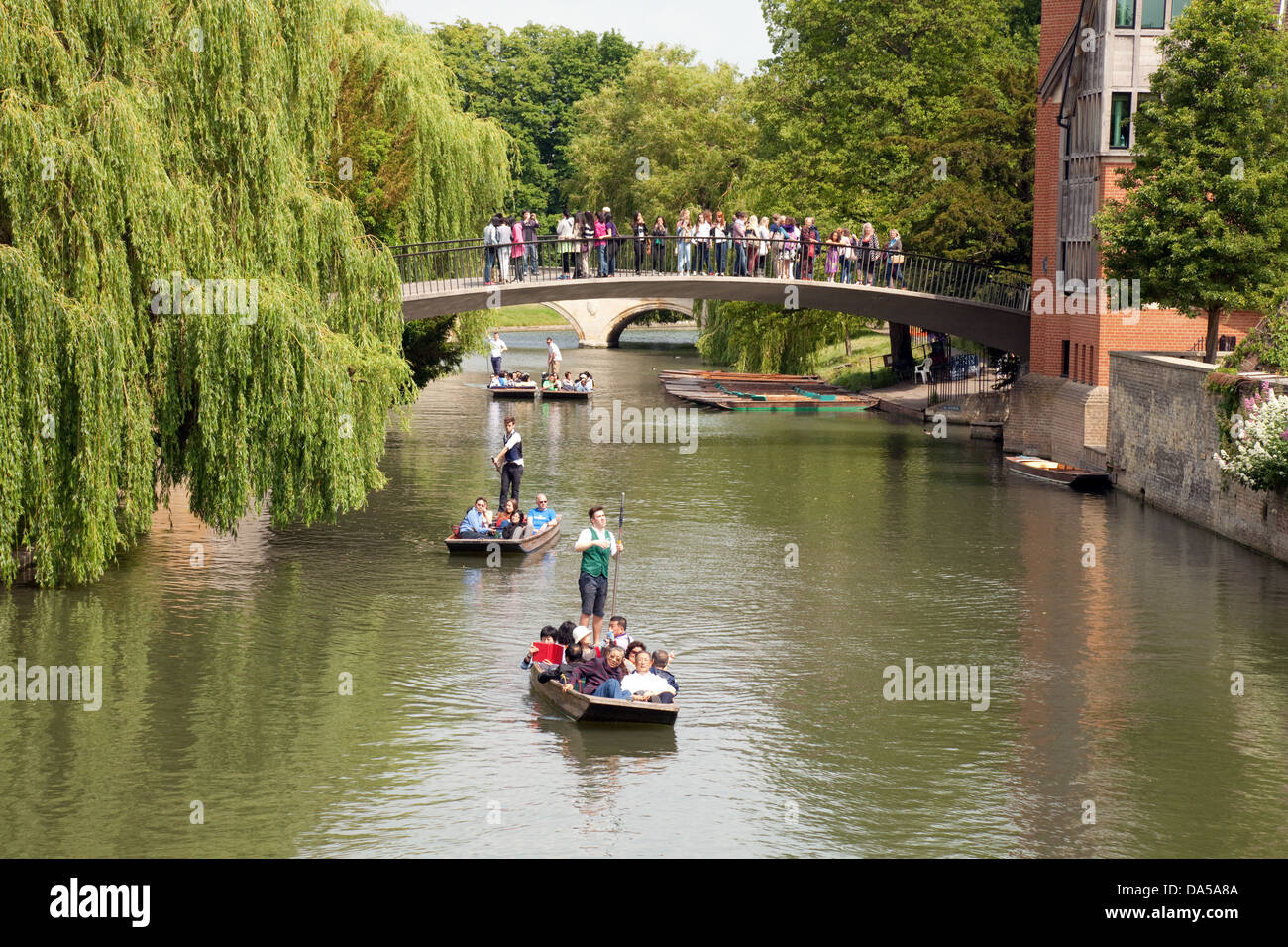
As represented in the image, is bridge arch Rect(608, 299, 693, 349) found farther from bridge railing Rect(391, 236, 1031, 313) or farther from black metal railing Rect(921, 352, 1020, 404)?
bridge railing Rect(391, 236, 1031, 313)

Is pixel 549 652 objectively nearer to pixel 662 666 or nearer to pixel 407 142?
pixel 662 666

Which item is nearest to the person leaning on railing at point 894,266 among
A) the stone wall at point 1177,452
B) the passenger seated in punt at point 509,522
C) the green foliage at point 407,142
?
the stone wall at point 1177,452

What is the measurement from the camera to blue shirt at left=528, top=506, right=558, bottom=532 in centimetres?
2624

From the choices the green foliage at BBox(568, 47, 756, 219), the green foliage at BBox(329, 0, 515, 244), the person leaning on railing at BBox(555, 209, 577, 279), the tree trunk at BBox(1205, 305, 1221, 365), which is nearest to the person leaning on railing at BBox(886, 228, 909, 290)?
the person leaning on railing at BBox(555, 209, 577, 279)

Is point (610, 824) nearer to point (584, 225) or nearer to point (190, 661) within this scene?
point (190, 661)

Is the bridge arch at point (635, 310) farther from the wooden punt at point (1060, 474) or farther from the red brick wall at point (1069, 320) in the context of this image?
the wooden punt at point (1060, 474)

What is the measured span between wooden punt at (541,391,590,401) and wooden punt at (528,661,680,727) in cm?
3656

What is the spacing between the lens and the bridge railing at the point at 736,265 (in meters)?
39.7

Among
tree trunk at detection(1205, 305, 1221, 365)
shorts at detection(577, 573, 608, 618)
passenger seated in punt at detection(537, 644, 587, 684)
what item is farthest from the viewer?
tree trunk at detection(1205, 305, 1221, 365)

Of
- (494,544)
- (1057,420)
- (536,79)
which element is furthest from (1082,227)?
(536,79)

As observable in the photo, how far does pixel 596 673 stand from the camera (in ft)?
54.2

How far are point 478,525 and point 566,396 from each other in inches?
1083

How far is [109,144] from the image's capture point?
19812 millimetres

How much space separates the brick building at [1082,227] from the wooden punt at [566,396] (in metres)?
16.4
